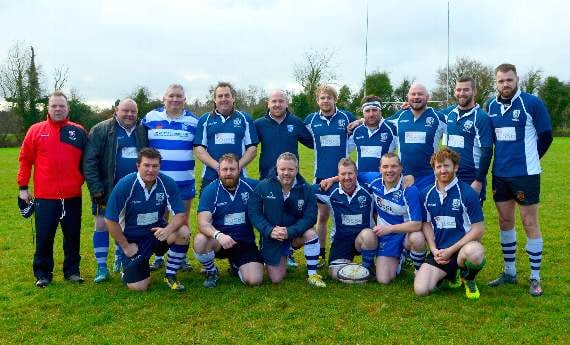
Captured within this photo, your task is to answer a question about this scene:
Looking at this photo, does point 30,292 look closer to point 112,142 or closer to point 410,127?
point 112,142

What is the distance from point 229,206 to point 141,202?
0.86 m

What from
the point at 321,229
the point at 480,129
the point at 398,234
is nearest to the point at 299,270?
the point at 321,229

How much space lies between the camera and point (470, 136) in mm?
5230

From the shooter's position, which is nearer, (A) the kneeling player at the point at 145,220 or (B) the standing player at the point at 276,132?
(A) the kneeling player at the point at 145,220

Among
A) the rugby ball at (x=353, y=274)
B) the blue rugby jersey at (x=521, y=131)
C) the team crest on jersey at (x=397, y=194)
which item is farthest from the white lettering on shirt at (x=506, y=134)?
the rugby ball at (x=353, y=274)

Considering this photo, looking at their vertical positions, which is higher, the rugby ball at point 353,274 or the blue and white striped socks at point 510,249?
the blue and white striped socks at point 510,249

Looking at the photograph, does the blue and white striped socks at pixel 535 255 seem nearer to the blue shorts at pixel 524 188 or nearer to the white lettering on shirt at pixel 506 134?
the blue shorts at pixel 524 188

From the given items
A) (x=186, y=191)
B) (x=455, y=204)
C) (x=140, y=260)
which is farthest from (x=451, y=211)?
(x=140, y=260)

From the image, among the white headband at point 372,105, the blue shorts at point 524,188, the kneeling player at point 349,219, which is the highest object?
→ the white headband at point 372,105

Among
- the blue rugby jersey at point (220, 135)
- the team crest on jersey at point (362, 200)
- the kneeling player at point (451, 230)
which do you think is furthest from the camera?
the blue rugby jersey at point (220, 135)

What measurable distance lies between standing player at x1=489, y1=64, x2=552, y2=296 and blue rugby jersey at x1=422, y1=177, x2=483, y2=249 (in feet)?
1.38

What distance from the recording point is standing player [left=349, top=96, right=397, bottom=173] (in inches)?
229

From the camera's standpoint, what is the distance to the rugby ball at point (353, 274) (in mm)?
5234

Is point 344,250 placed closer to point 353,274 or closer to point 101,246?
point 353,274
